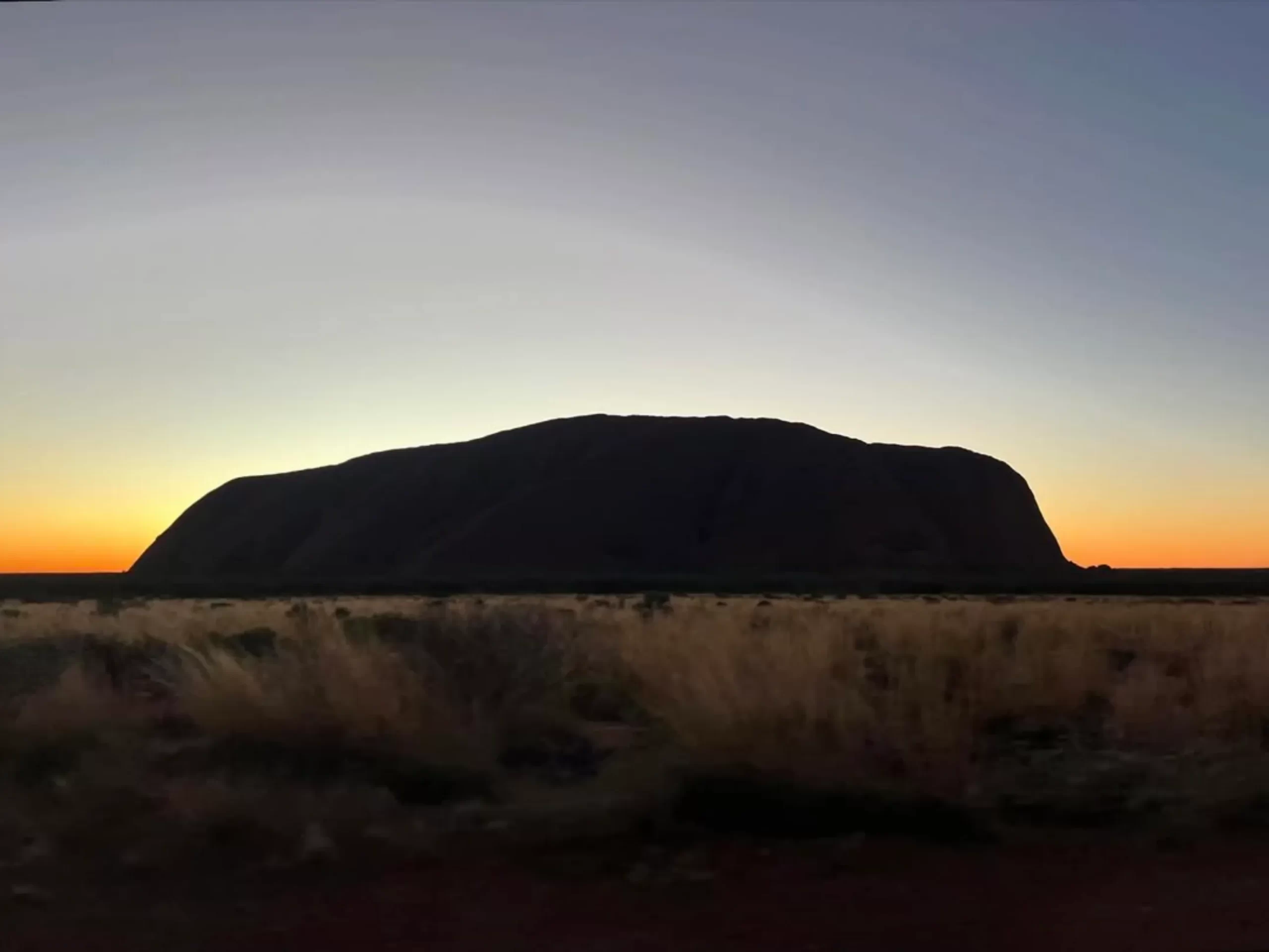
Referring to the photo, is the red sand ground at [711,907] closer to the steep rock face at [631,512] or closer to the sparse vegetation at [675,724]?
the sparse vegetation at [675,724]

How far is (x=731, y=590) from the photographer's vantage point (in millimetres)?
74562

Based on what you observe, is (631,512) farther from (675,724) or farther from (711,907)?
(711,907)

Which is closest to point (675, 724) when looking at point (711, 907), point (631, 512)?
point (711, 907)

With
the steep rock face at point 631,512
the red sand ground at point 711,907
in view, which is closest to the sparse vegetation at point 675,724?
the red sand ground at point 711,907

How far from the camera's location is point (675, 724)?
36.4ft

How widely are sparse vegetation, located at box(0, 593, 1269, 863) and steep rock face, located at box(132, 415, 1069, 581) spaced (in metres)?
76.8

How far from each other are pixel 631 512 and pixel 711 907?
325 feet

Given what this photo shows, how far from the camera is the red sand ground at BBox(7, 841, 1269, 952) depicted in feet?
22.7

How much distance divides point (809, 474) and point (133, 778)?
10139cm

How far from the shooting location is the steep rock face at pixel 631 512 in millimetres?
101625

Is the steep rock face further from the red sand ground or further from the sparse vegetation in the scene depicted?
the red sand ground

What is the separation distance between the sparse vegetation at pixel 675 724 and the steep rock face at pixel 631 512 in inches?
3025

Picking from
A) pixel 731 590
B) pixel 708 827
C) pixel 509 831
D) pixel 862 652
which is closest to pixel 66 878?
pixel 509 831

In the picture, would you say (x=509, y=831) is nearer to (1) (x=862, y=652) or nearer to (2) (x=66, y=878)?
(2) (x=66, y=878)
